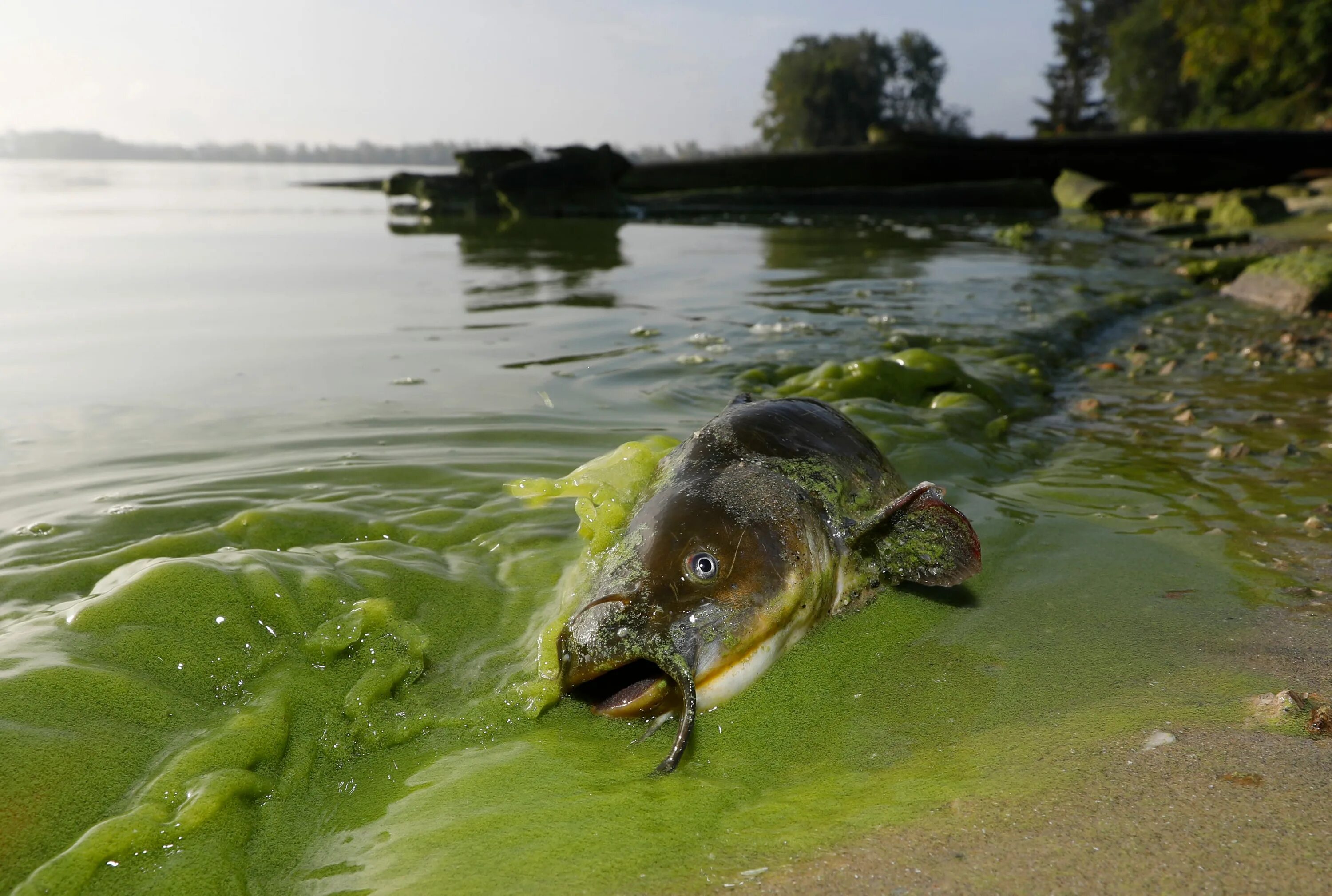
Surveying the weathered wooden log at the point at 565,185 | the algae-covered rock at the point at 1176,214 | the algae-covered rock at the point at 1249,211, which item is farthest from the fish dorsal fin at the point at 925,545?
the weathered wooden log at the point at 565,185

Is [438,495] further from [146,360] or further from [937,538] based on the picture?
[146,360]

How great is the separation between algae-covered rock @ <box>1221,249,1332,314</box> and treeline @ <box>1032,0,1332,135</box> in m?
25.4

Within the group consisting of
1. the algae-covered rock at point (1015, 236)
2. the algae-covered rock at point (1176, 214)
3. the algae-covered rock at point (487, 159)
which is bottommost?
the algae-covered rock at point (1015, 236)

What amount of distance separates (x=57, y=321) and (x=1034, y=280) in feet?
30.6

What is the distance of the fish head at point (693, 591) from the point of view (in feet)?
7.66

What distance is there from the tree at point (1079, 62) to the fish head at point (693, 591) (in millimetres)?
64262

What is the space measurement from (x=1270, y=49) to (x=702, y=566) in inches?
1483

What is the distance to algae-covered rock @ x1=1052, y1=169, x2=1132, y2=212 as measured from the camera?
20125mm

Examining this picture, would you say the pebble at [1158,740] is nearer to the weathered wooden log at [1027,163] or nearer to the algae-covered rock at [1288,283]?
the algae-covered rock at [1288,283]

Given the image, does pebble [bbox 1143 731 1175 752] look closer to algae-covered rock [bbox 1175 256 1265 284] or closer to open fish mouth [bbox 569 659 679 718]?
open fish mouth [bbox 569 659 679 718]

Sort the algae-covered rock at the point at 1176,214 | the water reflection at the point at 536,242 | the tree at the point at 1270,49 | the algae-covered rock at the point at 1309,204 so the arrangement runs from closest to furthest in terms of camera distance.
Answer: the water reflection at the point at 536,242, the algae-covered rock at the point at 1309,204, the algae-covered rock at the point at 1176,214, the tree at the point at 1270,49

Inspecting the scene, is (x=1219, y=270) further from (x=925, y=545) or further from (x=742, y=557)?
(x=742, y=557)

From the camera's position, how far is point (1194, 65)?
33844mm

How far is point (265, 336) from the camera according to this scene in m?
7.26
